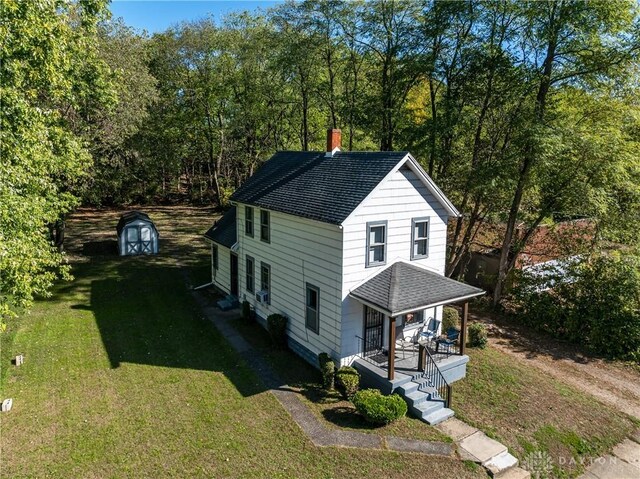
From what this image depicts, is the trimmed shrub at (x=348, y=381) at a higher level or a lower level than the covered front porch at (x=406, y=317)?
lower

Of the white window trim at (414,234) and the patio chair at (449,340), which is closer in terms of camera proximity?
the patio chair at (449,340)

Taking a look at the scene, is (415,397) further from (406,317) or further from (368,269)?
(368,269)

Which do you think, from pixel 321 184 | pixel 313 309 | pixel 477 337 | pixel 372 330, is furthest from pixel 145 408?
pixel 477 337

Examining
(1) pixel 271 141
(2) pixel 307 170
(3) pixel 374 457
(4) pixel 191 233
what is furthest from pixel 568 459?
(1) pixel 271 141

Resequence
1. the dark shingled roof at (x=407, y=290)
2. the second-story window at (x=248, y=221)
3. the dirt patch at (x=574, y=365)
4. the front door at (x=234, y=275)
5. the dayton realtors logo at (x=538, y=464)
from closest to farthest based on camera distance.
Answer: the dayton realtors logo at (x=538, y=464)
the dark shingled roof at (x=407, y=290)
the dirt patch at (x=574, y=365)
the second-story window at (x=248, y=221)
the front door at (x=234, y=275)

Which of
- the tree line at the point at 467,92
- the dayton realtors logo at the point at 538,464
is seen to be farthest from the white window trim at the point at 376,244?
the tree line at the point at 467,92

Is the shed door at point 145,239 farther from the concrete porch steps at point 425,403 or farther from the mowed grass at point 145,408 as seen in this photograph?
the concrete porch steps at point 425,403

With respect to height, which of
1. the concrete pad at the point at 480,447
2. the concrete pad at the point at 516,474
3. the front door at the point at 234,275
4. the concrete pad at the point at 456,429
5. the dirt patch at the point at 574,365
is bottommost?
the concrete pad at the point at 516,474

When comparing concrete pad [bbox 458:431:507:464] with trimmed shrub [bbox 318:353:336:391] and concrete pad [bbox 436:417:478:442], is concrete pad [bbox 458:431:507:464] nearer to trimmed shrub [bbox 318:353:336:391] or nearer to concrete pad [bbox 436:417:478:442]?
concrete pad [bbox 436:417:478:442]
